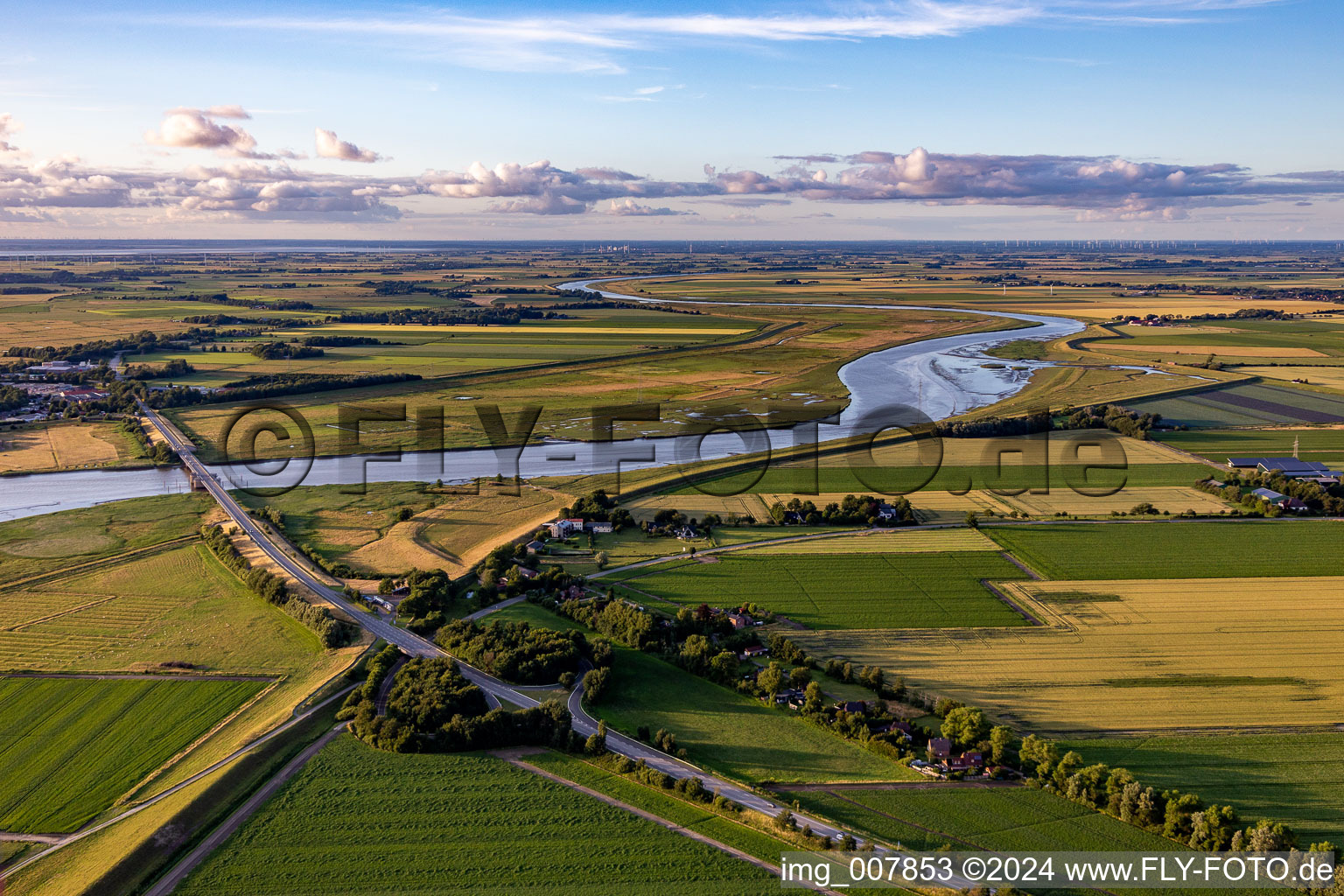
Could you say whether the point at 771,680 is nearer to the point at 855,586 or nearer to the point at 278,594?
the point at 855,586

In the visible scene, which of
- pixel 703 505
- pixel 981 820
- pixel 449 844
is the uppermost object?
pixel 703 505

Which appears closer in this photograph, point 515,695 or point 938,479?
point 515,695

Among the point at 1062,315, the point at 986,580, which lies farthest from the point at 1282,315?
the point at 986,580

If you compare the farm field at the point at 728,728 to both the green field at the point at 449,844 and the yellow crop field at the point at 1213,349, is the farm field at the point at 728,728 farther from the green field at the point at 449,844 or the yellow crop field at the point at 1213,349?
the yellow crop field at the point at 1213,349

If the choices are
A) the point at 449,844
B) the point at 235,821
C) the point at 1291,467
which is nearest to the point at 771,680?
the point at 449,844

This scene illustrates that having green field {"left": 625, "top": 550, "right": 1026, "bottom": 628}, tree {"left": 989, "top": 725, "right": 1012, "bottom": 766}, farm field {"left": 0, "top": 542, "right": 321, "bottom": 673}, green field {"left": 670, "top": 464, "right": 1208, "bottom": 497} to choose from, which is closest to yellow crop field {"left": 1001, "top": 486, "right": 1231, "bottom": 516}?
green field {"left": 670, "top": 464, "right": 1208, "bottom": 497}

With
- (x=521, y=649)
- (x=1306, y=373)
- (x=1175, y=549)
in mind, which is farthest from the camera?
(x=1306, y=373)

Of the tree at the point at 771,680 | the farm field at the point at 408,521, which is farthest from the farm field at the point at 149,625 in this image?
the tree at the point at 771,680
